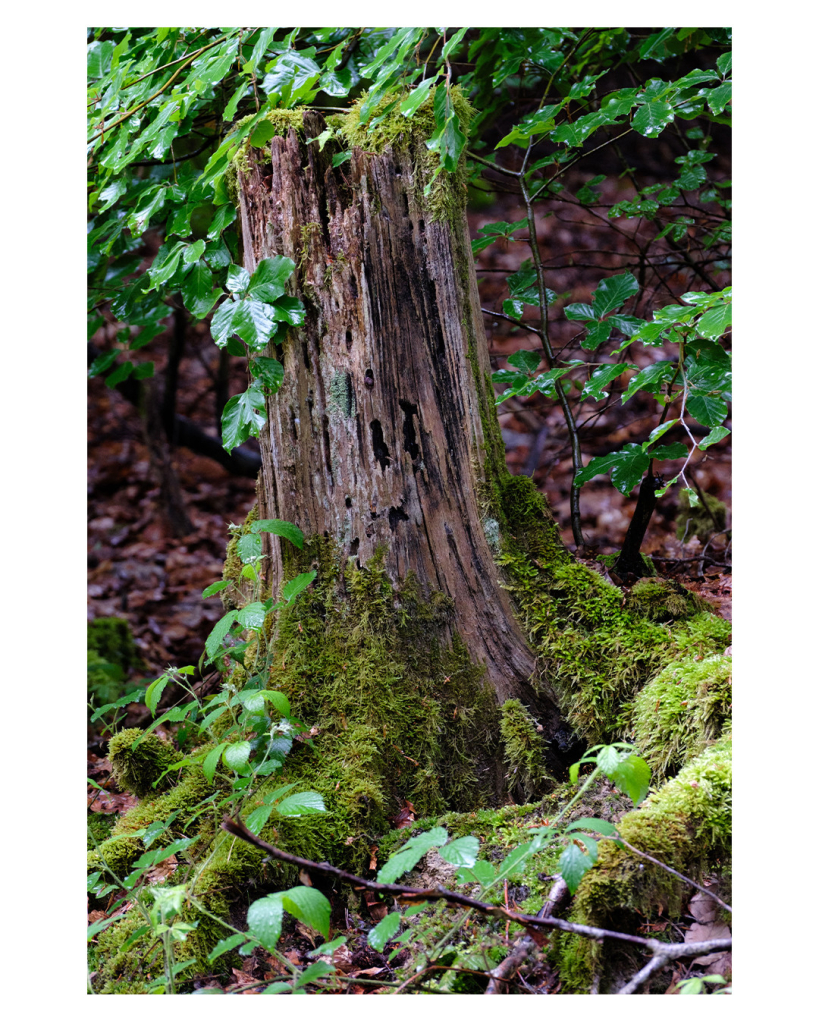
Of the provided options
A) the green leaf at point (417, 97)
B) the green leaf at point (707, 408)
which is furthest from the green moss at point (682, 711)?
the green leaf at point (417, 97)

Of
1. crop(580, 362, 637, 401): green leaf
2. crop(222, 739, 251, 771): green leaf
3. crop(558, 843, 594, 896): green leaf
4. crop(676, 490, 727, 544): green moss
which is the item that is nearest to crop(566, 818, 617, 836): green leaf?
crop(558, 843, 594, 896): green leaf

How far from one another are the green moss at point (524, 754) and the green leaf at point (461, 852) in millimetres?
693

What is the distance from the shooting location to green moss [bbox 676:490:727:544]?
143 inches

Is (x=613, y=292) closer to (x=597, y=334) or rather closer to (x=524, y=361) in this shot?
(x=597, y=334)

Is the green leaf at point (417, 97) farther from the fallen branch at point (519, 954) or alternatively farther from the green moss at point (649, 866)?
the fallen branch at point (519, 954)

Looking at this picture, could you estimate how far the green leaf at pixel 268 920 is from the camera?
1.33m

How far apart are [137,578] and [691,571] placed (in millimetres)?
3998

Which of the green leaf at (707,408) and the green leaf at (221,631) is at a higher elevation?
the green leaf at (707,408)

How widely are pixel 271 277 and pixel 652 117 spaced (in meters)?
1.28

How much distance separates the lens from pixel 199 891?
5.67 ft

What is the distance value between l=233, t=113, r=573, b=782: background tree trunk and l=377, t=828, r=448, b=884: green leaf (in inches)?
30.9

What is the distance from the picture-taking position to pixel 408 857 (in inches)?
54.3

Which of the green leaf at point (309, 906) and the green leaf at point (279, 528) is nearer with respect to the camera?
the green leaf at point (309, 906)

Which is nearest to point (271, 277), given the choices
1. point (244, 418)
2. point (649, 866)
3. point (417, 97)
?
point (244, 418)
